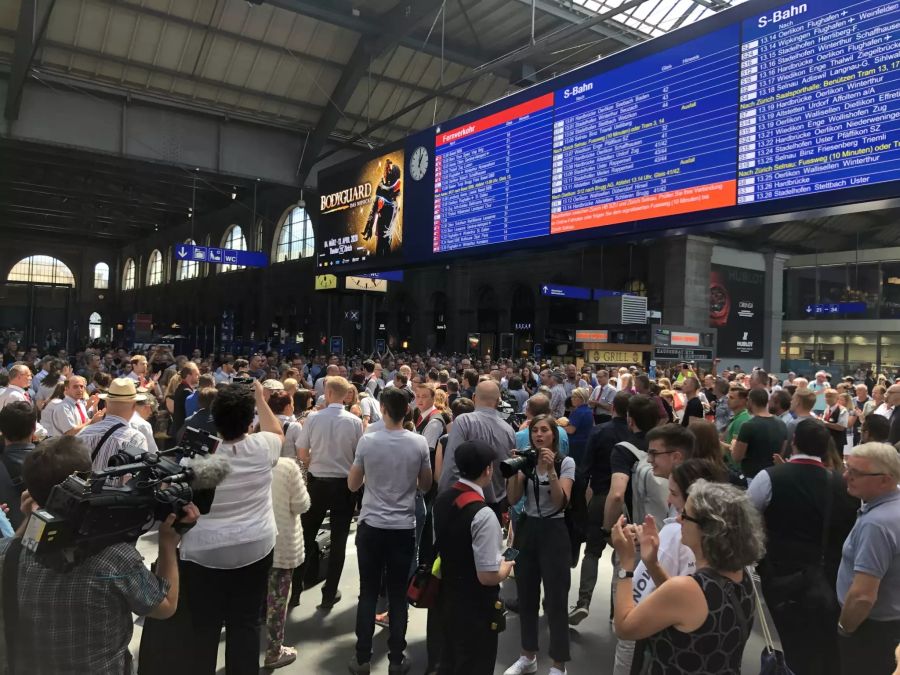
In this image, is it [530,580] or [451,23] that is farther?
[451,23]

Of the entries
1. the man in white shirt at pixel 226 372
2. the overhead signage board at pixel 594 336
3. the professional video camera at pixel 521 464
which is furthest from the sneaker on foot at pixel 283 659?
the overhead signage board at pixel 594 336

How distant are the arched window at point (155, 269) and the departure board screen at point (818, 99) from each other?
48.9 meters

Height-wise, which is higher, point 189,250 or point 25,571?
point 189,250

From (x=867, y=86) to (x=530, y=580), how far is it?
18.3ft

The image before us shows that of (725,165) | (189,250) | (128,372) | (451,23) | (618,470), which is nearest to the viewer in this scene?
(618,470)

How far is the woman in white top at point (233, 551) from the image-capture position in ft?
8.96

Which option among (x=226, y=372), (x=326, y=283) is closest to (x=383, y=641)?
(x=226, y=372)

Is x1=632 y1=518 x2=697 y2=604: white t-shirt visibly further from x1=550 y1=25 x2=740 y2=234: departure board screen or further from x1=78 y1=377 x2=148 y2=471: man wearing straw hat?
x1=550 y1=25 x2=740 y2=234: departure board screen

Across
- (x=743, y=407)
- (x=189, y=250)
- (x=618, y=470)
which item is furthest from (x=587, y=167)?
(x=189, y=250)

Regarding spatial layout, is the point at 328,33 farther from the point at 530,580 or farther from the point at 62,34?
the point at 530,580

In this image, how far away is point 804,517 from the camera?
129 inches

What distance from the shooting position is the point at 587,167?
27.0ft

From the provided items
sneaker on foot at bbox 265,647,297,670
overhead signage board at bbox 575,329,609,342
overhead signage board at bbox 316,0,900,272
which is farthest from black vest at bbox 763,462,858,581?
overhead signage board at bbox 575,329,609,342

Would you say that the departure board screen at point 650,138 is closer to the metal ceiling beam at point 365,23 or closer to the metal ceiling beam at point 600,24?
the metal ceiling beam at point 600,24
